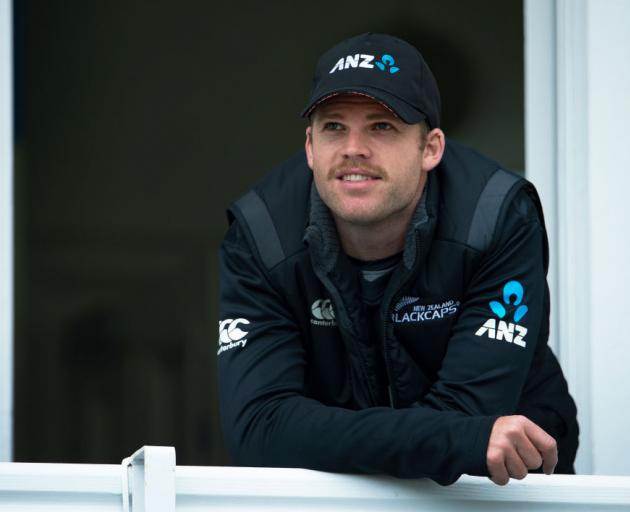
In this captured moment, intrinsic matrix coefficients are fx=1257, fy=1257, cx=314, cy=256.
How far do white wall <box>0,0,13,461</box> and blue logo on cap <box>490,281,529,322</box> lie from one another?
1.16 metres

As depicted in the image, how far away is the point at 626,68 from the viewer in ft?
8.95

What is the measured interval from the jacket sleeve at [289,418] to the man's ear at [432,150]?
0.35m

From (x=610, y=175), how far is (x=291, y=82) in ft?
7.11

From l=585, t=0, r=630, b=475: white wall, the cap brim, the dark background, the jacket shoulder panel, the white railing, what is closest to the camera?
the white railing

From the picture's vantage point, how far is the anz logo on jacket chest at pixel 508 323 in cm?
211

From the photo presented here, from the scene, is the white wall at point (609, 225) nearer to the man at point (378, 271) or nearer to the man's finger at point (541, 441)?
the man at point (378, 271)

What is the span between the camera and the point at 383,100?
82.0 inches

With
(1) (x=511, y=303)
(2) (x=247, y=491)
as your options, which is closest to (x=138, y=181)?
(1) (x=511, y=303)

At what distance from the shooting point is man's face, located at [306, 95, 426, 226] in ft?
7.00

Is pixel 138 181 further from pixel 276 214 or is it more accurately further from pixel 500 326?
pixel 500 326

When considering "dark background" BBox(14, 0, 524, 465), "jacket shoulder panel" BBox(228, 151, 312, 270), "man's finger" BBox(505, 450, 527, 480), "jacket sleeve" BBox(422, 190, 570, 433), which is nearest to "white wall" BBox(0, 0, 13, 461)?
"jacket shoulder panel" BBox(228, 151, 312, 270)

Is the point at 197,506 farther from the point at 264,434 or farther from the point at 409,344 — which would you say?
the point at 409,344

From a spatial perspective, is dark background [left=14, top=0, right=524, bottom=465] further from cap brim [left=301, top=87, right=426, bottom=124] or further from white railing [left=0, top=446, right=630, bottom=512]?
white railing [left=0, top=446, right=630, bottom=512]

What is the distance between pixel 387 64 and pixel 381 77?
1.7 inches
